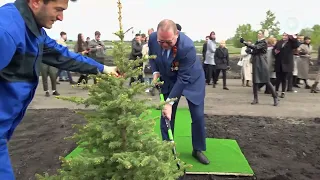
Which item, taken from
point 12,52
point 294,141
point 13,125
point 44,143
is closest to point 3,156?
→ point 13,125

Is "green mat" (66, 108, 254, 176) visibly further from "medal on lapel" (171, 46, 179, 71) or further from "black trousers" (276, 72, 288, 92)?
"black trousers" (276, 72, 288, 92)

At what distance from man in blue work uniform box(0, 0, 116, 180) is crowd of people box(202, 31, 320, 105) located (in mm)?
7871

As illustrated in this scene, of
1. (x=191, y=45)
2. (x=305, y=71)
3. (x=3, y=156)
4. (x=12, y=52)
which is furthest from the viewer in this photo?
(x=305, y=71)

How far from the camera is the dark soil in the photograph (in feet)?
17.3

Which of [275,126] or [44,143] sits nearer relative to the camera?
[44,143]

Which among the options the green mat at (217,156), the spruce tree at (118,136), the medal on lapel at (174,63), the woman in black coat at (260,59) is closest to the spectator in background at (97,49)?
the woman in black coat at (260,59)

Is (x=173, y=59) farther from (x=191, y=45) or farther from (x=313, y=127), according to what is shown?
(x=313, y=127)

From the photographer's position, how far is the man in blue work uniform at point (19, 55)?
228 cm

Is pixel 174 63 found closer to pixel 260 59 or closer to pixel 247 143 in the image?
pixel 247 143

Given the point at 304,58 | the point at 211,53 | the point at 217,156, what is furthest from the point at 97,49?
the point at 217,156

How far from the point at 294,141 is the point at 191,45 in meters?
3.05

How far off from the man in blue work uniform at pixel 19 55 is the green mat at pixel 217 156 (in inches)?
103

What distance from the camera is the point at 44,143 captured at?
648 cm

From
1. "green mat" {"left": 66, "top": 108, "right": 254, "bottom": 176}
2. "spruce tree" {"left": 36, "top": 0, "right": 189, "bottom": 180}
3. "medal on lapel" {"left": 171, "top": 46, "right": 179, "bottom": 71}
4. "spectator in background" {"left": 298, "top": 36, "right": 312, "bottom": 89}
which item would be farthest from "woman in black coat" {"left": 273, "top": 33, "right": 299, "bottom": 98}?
"spruce tree" {"left": 36, "top": 0, "right": 189, "bottom": 180}
